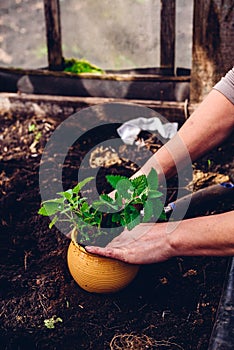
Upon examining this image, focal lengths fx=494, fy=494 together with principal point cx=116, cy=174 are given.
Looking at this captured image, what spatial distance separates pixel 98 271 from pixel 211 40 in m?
1.72

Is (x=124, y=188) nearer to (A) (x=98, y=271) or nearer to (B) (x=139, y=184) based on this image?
(B) (x=139, y=184)

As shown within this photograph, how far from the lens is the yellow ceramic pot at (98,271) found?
208 centimetres

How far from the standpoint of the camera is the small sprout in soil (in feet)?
6.79

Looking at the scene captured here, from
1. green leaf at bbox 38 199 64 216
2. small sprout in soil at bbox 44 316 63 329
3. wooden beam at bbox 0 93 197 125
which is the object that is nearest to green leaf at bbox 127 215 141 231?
green leaf at bbox 38 199 64 216

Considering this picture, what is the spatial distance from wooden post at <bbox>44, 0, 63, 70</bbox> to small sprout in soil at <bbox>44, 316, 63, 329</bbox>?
6.99 ft

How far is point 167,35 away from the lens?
3.39m

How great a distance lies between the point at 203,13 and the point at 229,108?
3.12 feet

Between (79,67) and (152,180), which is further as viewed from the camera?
(79,67)

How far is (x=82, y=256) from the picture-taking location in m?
2.10

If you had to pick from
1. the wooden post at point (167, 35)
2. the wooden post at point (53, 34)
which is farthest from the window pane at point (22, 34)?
the wooden post at point (167, 35)

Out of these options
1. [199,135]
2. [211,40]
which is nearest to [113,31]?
[211,40]

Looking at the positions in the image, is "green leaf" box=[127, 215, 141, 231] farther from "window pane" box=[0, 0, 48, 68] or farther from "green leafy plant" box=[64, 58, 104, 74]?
"window pane" box=[0, 0, 48, 68]

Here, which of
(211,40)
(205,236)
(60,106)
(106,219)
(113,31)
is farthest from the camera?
(60,106)

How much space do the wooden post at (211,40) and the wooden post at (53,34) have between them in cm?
104
